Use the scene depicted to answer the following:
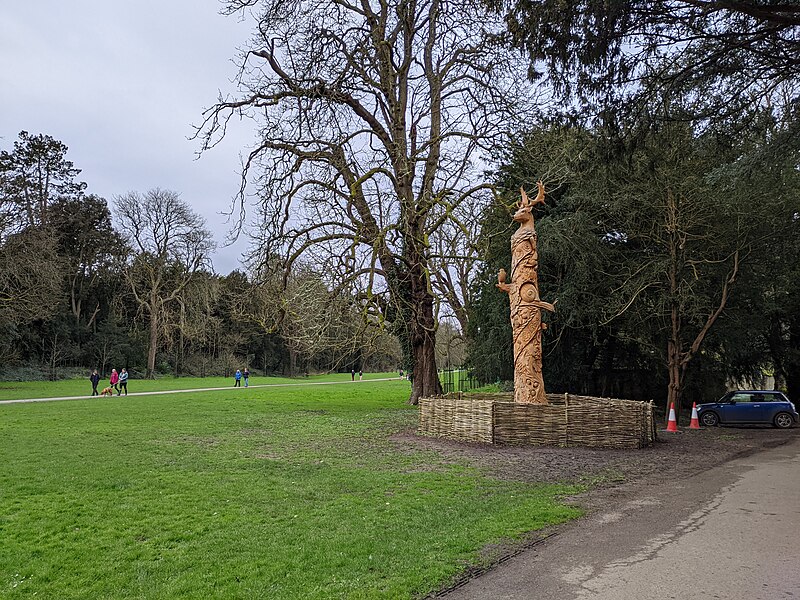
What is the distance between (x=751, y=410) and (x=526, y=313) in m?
9.55

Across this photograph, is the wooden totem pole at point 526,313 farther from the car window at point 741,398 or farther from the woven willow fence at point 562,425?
the car window at point 741,398

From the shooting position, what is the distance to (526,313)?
15.6m

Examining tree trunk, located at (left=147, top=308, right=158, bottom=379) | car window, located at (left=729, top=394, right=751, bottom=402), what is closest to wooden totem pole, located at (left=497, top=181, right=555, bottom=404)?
car window, located at (left=729, top=394, right=751, bottom=402)

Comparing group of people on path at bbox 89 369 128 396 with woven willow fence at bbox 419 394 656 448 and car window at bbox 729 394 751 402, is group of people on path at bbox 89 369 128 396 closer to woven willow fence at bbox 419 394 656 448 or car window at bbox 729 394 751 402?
woven willow fence at bbox 419 394 656 448

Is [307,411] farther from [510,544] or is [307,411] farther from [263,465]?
[510,544]

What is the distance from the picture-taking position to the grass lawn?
17.6 ft

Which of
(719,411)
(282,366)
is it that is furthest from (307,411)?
(282,366)

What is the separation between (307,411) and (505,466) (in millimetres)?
13455

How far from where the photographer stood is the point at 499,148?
18.8 metres

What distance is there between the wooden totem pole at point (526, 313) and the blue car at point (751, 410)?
778 cm

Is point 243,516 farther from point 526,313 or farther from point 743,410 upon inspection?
point 743,410

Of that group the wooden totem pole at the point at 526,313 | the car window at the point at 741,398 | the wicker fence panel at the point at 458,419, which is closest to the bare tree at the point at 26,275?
the wicker fence panel at the point at 458,419

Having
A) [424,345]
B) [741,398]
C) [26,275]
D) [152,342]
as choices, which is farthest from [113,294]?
[741,398]

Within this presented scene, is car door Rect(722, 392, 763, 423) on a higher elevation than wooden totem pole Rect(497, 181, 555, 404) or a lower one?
lower
